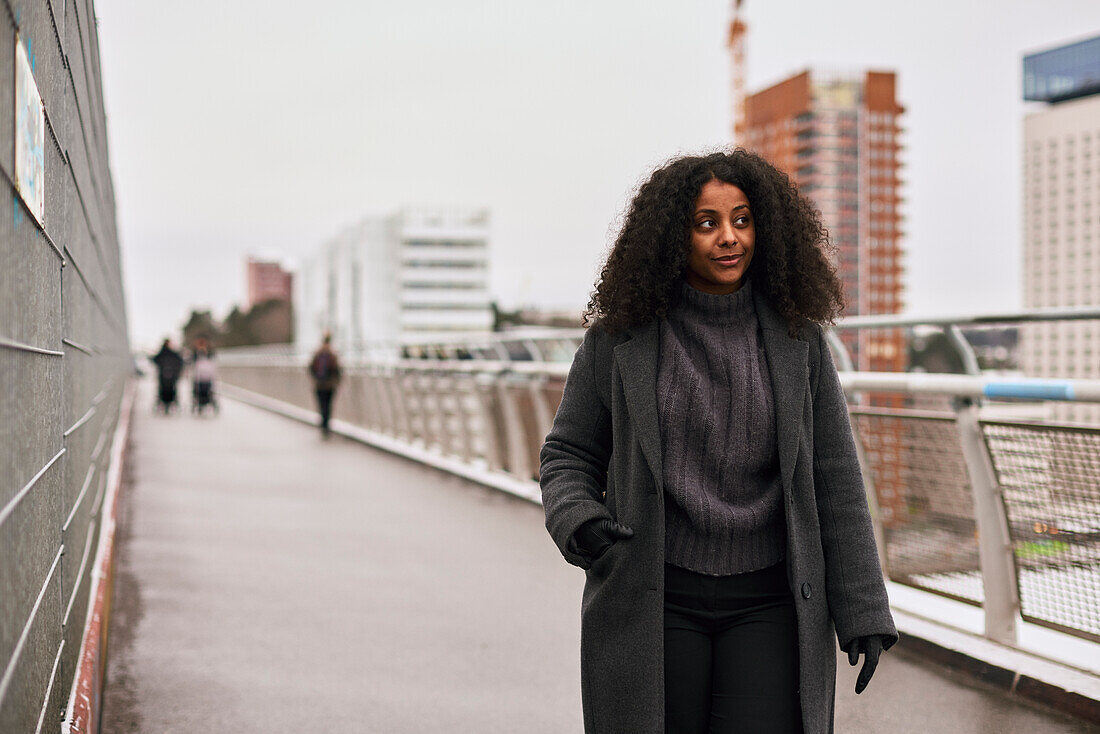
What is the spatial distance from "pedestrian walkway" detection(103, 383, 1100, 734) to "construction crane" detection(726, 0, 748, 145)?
368 ft

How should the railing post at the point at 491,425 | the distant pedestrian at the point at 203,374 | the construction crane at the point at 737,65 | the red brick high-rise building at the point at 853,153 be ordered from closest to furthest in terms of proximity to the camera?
the railing post at the point at 491,425 → the distant pedestrian at the point at 203,374 → the construction crane at the point at 737,65 → the red brick high-rise building at the point at 853,153

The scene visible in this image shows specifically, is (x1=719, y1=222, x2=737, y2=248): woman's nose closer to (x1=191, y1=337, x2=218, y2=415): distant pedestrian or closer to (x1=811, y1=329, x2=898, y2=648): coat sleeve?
(x1=811, y1=329, x2=898, y2=648): coat sleeve

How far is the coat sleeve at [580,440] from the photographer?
268 cm

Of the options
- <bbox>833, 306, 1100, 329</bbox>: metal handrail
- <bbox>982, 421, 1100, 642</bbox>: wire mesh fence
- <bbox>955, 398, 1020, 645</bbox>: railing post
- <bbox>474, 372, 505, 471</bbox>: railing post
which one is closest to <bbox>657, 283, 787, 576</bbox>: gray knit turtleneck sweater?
<bbox>833, 306, 1100, 329</bbox>: metal handrail

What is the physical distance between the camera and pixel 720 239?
8.76 ft

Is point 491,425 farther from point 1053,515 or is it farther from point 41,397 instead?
point 41,397

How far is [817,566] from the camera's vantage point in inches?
101

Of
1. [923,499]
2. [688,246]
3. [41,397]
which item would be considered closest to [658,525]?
[688,246]

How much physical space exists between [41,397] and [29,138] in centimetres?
57

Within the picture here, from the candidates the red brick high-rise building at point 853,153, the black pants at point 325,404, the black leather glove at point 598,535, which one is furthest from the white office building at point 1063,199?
the black leather glove at point 598,535

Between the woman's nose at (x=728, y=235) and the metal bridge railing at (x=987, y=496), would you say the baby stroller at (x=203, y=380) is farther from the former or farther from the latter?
the woman's nose at (x=728, y=235)

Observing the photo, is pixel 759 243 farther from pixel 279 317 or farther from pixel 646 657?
pixel 279 317

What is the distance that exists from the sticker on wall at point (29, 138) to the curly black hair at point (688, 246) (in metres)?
1.19

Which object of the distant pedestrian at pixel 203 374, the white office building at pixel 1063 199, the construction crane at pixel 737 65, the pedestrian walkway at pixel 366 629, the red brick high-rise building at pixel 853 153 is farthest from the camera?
the white office building at pixel 1063 199
